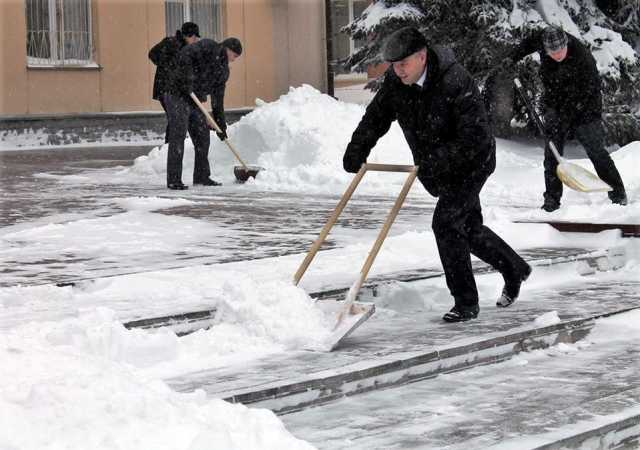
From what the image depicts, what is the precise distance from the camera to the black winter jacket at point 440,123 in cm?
666

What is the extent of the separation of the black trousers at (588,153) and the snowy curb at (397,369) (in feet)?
13.6

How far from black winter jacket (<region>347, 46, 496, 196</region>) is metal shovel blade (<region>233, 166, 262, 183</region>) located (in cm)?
755

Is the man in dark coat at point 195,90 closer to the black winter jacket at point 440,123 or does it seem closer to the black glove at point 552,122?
the black glove at point 552,122

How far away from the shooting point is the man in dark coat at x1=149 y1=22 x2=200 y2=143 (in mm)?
13375

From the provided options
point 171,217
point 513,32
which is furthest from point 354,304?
point 513,32

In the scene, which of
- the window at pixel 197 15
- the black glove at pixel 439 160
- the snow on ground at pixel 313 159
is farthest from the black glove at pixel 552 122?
the window at pixel 197 15

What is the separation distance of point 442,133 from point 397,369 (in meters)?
1.46

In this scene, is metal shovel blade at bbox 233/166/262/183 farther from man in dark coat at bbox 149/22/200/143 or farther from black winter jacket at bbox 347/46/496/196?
black winter jacket at bbox 347/46/496/196

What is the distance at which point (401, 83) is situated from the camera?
6789 millimetres

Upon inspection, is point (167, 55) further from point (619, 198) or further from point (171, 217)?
point (619, 198)

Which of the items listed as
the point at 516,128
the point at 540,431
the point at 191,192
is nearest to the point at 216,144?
the point at 191,192

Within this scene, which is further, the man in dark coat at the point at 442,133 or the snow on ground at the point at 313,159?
the snow on ground at the point at 313,159

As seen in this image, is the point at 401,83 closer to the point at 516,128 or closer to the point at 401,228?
the point at 401,228

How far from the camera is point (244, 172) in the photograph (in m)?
14.4
